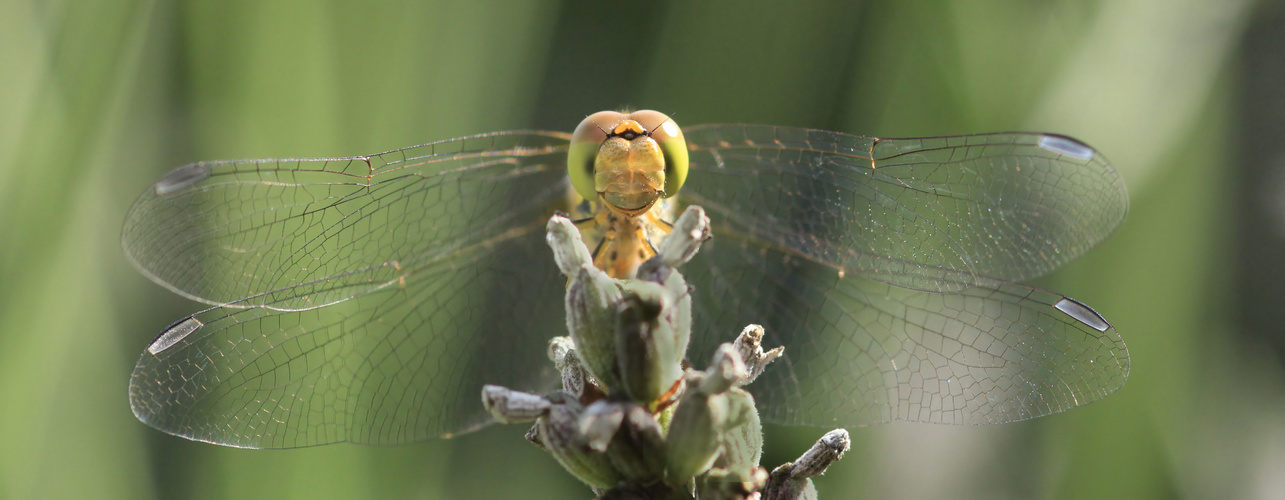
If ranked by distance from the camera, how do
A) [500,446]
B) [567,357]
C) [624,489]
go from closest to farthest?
[624,489] < [567,357] < [500,446]

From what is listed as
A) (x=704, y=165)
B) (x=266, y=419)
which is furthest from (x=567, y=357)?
(x=704, y=165)

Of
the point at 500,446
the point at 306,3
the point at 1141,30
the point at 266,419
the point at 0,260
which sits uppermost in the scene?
the point at 1141,30

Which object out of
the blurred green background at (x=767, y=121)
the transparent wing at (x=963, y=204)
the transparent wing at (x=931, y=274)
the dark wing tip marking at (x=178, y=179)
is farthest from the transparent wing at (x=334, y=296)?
the transparent wing at (x=963, y=204)

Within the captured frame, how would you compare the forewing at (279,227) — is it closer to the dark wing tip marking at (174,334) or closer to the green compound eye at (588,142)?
the dark wing tip marking at (174,334)

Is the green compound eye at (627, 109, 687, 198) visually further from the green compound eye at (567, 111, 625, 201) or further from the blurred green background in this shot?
the blurred green background

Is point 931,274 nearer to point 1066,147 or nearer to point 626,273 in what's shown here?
point 1066,147

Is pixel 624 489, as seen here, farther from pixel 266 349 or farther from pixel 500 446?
pixel 500 446
